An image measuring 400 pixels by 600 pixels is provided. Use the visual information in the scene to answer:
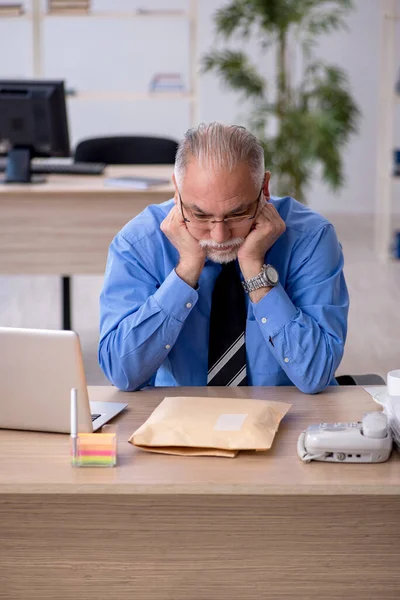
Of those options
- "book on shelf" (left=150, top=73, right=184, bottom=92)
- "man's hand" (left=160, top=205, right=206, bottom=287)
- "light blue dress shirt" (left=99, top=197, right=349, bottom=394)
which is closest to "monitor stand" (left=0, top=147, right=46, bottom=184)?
"light blue dress shirt" (left=99, top=197, right=349, bottom=394)

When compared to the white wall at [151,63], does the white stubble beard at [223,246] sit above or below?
below

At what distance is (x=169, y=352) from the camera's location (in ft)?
6.23

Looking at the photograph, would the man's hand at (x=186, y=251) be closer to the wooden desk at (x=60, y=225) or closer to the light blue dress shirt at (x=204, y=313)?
the light blue dress shirt at (x=204, y=313)

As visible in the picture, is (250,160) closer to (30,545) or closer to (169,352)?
(169,352)

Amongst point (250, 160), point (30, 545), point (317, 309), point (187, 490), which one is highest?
point (250, 160)

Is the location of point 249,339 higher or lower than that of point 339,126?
lower

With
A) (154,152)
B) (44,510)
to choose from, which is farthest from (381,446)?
(154,152)

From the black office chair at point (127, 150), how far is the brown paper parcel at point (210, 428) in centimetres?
340

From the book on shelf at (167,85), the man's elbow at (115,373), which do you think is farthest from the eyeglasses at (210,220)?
the book on shelf at (167,85)

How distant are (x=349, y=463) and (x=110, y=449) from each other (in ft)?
1.15

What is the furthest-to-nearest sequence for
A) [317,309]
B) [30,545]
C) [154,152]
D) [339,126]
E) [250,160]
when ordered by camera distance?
[339,126] → [154,152] → [317,309] → [250,160] → [30,545]

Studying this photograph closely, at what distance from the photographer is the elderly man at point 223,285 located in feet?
5.62

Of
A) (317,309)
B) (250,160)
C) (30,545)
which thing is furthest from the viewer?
(317,309)

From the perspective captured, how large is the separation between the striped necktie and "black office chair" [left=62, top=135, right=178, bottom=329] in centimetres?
302
